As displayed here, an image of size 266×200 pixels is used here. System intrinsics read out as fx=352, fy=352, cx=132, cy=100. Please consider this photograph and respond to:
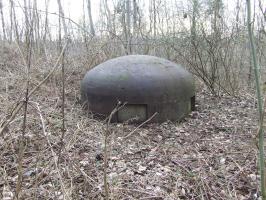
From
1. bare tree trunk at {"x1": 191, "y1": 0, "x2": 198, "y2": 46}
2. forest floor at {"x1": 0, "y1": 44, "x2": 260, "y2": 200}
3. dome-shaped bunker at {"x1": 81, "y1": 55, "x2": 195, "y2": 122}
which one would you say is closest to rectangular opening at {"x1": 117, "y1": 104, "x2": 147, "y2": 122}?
dome-shaped bunker at {"x1": 81, "y1": 55, "x2": 195, "y2": 122}

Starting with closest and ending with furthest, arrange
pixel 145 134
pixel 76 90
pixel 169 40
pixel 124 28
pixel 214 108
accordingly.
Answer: pixel 145 134
pixel 214 108
pixel 76 90
pixel 169 40
pixel 124 28

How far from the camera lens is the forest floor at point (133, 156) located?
2684 mm

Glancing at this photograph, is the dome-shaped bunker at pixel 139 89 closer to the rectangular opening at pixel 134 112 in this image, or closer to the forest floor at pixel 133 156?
the rectangular opening at pixel 134 112

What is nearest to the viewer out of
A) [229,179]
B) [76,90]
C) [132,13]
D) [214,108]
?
[229,179]

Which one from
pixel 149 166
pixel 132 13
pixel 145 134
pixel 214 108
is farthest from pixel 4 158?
pixel 132 13

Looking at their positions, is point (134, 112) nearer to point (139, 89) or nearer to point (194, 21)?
point (139, 89)

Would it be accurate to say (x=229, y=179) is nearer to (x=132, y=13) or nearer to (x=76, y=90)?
(x=76, y=90)

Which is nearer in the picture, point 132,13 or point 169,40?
point 169,40

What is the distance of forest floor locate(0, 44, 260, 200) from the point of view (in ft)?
8.80

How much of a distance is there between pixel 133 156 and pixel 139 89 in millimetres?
1181

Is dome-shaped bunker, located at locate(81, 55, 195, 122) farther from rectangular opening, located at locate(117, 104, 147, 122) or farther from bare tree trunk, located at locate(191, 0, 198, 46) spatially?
bare tree trunk, located at locate(191, 0, 198, 46)

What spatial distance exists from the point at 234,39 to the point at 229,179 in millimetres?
3946

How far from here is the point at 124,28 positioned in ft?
25.3

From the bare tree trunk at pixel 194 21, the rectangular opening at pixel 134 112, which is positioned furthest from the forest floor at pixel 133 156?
the bare tree trunk at pixel 194 21
